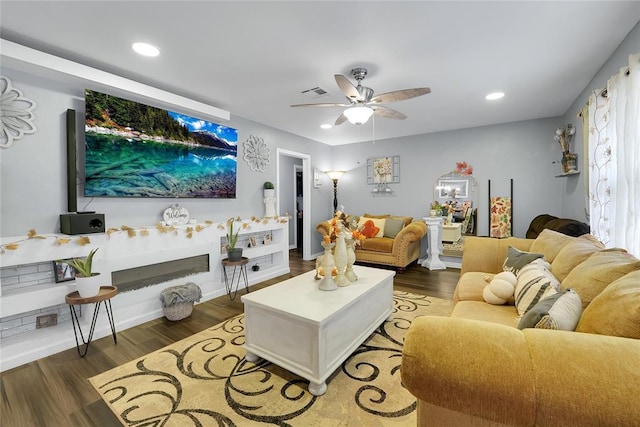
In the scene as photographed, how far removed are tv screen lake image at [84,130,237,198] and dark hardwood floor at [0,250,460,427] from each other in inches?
52.7

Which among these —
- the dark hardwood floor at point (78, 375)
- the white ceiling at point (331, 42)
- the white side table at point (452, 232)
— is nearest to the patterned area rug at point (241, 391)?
the dark hardwood floor at point (78, 375)

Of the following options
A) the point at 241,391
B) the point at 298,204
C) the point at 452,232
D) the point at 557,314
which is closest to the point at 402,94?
the point at 557,314

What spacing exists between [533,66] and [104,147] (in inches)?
158

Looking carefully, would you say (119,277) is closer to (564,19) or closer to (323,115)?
(323,115)

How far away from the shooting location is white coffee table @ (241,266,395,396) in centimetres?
170

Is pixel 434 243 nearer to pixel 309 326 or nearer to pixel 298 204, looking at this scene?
pixel 298 204

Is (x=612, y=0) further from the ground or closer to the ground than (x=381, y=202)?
further from the ground

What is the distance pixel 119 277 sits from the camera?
2.65m

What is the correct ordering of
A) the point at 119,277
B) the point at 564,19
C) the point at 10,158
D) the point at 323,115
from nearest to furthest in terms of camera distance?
the point at 564,19, the point at 10,158, the point at 119,277, the point at 323,115

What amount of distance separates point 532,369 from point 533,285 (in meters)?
1.10

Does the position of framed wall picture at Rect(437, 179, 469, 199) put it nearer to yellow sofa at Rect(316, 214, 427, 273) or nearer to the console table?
yellow sofa at Rect(316, 214, 427, 273)

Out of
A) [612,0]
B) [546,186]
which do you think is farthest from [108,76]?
[546,186]

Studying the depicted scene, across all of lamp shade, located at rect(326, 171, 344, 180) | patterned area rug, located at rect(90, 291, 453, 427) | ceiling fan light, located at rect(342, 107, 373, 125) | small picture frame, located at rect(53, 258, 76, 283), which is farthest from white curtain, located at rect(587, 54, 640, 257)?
small picture frame, located at rect(53, 258, 76, 283)

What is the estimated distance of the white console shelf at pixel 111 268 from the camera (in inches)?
80.8
